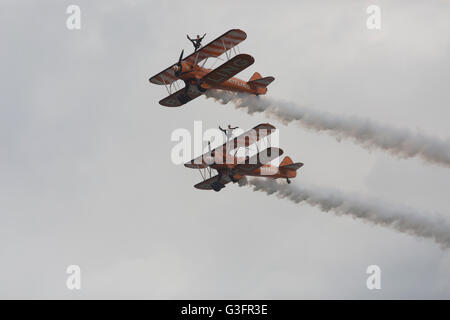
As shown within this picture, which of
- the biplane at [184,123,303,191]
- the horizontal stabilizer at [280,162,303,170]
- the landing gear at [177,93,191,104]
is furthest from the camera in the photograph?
the horizontal stabilizer at [280,162,303,170]

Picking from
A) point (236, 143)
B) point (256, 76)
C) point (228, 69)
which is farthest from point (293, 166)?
point (228, 69)

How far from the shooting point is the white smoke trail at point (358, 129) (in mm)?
78000

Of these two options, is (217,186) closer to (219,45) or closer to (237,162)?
(237,162)

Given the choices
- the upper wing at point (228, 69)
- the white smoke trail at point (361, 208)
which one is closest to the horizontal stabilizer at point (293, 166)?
the white smoke trail at point (361, 208)

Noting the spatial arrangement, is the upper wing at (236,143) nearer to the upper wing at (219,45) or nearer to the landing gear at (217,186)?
the landing gear at (217,186)

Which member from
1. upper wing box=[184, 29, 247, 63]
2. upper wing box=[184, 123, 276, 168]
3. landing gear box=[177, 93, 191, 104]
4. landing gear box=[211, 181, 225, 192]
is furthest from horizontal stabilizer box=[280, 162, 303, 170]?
upper wing box=[184, 29, 247, 63]

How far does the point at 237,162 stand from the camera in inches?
3000

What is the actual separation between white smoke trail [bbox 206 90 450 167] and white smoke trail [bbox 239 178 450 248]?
350 centimetres

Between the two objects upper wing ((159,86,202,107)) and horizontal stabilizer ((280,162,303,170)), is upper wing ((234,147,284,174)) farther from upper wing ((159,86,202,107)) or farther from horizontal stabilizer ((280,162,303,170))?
upper wing ((159,86,202,107))

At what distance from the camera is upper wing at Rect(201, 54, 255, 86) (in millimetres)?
72625

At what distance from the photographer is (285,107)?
258 ft
